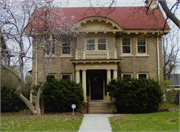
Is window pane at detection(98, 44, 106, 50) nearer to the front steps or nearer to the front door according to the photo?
the front door

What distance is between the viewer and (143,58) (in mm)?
18344

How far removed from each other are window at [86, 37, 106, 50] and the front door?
9.17ft

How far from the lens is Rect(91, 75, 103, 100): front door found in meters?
18.6

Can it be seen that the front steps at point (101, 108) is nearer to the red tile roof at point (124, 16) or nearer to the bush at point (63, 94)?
the bush at point (63, 94)

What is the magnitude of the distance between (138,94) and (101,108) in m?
3.45

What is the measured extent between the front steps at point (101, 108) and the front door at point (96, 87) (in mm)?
2000

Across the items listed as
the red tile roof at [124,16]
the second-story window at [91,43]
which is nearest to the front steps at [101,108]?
the second-story window at [91,43]

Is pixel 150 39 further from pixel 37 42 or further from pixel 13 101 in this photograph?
pixel 13 101

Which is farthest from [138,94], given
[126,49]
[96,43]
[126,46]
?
[96,43]

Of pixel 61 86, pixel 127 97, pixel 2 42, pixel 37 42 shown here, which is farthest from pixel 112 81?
pixel 2 42

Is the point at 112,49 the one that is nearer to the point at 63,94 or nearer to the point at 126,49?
the point at 126,49

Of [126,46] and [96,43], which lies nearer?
[96,43]

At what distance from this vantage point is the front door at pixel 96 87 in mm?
18641

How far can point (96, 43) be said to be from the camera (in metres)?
18.3
